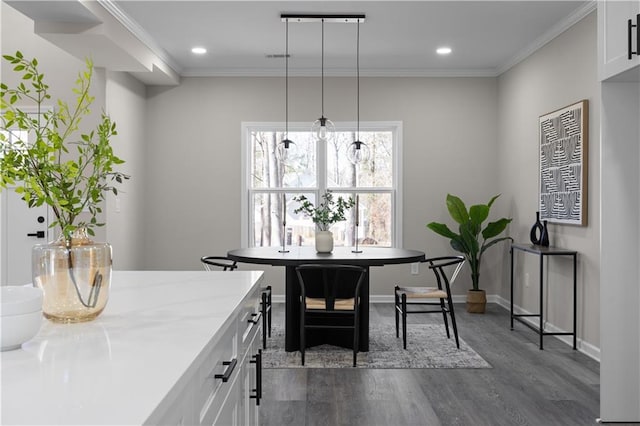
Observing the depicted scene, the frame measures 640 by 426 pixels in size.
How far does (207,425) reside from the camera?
1216 mm

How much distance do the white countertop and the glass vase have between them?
0.03 m

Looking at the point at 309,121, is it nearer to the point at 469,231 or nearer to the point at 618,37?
the point at 469,231

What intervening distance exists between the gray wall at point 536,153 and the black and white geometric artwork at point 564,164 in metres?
0.06

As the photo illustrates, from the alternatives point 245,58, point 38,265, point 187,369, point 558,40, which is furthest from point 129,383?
point 245,58

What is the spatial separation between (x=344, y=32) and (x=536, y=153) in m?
2.12

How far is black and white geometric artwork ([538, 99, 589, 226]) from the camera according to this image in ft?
13.4

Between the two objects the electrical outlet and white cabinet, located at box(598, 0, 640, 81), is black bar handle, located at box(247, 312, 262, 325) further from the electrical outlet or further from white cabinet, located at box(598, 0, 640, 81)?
the electrical outlet

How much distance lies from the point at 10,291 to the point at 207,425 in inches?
20.7

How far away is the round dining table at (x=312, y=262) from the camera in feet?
12.5

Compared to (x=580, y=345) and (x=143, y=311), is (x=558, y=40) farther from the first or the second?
(x=143, y=311)

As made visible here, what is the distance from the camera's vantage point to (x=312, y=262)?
3.77m

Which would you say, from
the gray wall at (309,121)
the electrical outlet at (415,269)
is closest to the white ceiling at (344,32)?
the gray wall at (309,121)

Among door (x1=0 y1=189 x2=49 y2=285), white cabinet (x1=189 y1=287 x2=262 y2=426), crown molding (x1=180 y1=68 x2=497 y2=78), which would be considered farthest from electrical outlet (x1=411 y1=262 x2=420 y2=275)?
white cabinet (x1=189 y1=287 x2=262 y2=426)

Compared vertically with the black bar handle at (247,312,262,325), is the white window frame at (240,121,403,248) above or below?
above
